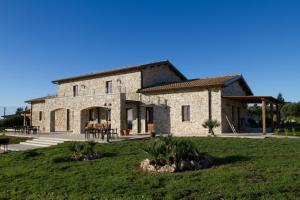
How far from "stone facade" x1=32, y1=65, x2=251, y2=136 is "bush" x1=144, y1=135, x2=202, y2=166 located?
37.6 ft

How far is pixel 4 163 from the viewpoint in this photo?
11.8 meters

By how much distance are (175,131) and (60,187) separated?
1537 cm

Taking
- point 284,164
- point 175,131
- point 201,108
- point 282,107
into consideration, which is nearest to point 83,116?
point 175,131

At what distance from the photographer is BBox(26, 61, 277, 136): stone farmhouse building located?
2108 centimetres

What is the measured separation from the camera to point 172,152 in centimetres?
904

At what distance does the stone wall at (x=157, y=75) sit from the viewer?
25025mm

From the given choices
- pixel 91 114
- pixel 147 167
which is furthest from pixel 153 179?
pixel 91 114

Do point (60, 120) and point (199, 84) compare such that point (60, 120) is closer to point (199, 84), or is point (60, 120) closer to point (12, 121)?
point (12, 121)

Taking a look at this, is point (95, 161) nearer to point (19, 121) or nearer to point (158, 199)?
point (158, 199)

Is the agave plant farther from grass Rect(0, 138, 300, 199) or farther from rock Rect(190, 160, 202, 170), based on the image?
rock Rect(190, 160, 202, 170)

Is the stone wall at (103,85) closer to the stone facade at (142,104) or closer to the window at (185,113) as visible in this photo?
the stone facade at (142,104)

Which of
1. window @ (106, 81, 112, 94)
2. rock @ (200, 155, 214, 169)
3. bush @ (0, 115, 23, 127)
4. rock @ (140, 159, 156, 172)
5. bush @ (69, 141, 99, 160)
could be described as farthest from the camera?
bush @ (0, 115, 23, 127)

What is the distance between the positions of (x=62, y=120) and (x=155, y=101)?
12119mm

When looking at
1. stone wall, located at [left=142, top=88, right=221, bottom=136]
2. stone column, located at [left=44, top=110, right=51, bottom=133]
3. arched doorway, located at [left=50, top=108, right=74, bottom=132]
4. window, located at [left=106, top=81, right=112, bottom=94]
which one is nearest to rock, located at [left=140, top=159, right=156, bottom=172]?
stone wall, located at [left=142, top=88, right=221, bottom=136]
